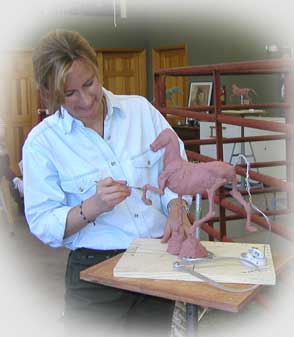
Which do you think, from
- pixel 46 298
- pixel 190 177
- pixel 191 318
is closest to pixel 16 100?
pixel 46 298

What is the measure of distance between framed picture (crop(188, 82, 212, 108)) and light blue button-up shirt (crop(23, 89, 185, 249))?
601cm

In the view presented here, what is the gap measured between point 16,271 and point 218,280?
3.17 metres

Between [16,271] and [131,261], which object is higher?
[131,261]

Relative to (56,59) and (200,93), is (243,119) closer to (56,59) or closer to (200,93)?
(56,59)

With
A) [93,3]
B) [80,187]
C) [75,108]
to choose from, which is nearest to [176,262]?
[80,187]

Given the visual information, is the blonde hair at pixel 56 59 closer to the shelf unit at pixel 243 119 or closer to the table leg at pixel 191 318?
the table leg at pixel 191 318

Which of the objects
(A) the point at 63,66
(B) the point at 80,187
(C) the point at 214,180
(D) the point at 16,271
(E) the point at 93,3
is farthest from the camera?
(E) the point at 93,3

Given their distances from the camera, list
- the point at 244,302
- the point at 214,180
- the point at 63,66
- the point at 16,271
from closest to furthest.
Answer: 1. the point at 244,302
2. the point at 214,180
3. the point at 63,66
4. the point at 16,271

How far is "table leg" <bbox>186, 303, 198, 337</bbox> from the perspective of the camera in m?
1.27

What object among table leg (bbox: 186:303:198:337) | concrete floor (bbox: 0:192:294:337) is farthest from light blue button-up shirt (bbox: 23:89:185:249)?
concrete floor (bbox: 0:192:294:337)

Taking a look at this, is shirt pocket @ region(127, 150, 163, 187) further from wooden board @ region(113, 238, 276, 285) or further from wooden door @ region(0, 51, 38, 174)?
wooden door @ region(0, 51, 38, 174)

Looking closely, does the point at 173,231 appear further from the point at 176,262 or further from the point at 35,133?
the point at 35,133

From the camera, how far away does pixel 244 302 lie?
45.2 inches

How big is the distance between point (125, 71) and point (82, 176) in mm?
7544
